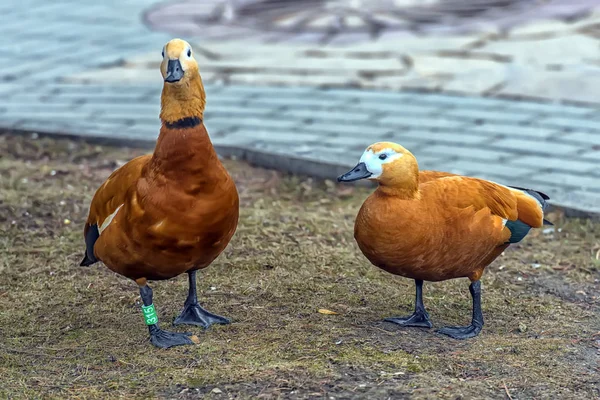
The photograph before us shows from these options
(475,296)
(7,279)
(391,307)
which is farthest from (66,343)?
(475,296)

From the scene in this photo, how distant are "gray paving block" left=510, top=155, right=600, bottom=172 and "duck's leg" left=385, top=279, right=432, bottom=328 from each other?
7.23 ft

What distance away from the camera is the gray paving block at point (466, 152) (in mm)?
6195

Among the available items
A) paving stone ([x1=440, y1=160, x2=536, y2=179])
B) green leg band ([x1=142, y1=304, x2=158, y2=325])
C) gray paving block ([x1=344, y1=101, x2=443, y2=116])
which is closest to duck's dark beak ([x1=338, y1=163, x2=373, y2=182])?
green leg band ([x1=142, y1=304, x2=158, y2=325])

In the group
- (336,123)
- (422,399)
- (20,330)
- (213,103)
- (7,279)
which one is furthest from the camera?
(213,103)

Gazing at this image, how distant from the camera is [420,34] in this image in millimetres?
9094

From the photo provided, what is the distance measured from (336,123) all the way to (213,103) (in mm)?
1179

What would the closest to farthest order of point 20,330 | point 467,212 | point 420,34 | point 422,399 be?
point 422,399 < point 467,212 < point 20,330 < point 420,34

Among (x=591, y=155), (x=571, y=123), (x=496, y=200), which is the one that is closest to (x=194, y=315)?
(x=496, y=200)

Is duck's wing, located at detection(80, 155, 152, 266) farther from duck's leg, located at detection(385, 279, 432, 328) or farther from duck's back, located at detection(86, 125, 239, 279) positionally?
duck's leg, located at detection(385, 279, 432, 328)

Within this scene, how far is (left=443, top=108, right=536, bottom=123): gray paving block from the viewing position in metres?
6.93

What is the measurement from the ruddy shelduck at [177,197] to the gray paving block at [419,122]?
132 inches

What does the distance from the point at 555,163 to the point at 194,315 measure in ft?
9.75

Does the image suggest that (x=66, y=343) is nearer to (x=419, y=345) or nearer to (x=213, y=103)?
(x=419, y=345)

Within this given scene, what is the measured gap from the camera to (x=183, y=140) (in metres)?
3.62
